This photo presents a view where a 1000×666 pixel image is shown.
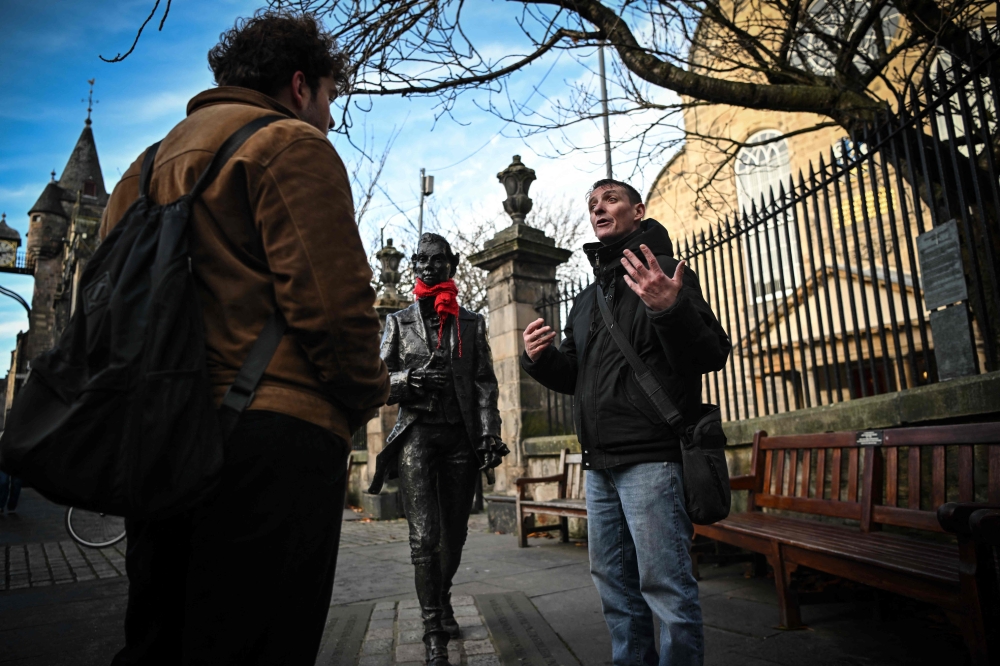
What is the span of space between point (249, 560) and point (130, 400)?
1.36 ft

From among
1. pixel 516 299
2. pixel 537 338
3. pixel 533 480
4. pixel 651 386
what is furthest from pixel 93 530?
pixel 651 386

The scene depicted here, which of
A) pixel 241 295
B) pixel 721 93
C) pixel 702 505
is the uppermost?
pixel 721 93

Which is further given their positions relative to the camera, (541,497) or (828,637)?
(541,497)

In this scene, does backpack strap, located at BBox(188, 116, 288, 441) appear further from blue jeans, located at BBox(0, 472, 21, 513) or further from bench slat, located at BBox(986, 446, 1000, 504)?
blue jeans, located at BBox(0, 472, 21, 513)

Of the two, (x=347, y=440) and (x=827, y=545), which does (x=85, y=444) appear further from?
(x=827, y=545)

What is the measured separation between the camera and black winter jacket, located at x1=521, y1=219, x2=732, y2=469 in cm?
239

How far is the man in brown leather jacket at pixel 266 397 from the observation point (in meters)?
1.40

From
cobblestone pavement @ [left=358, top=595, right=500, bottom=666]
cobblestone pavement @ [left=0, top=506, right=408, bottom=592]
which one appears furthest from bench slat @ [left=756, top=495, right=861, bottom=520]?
cobblestone pavement @ [left=0, top=506, right=408, bottom=592]

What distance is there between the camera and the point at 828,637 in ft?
11.3

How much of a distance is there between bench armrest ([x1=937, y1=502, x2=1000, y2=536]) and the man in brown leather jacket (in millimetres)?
2162

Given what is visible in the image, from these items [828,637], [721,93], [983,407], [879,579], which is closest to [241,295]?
[879,579]

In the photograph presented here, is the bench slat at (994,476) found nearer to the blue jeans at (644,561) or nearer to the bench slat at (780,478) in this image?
the blue jeans at (644,561)

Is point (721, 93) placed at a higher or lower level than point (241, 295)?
higher

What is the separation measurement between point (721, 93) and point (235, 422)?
6.32 m
